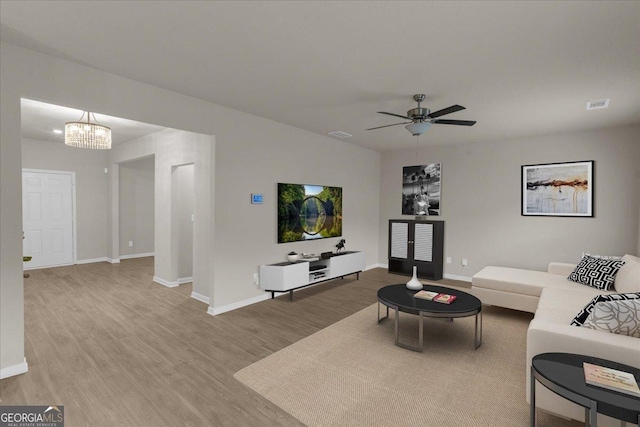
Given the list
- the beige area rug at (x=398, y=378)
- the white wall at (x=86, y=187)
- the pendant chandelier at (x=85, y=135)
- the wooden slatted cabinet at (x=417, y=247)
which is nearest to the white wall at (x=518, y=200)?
the wooden slatted cabinet at (x=417, y=247)

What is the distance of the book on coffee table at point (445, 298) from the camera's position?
324cm

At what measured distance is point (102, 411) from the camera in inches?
85.1

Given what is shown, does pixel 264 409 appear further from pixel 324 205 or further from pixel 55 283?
pixel 55 283

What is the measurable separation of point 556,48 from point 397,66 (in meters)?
1.23

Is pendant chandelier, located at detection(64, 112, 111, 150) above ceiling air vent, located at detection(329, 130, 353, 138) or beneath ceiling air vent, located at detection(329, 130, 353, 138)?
beneath

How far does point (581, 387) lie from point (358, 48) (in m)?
2.63

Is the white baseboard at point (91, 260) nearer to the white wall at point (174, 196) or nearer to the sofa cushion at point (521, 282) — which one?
the white wall at point (174, 196)

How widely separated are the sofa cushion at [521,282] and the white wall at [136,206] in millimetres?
7534

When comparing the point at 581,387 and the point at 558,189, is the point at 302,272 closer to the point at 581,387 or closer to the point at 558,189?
the point at 581,387

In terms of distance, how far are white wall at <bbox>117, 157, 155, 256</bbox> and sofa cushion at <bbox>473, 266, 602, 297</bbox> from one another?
7534mm

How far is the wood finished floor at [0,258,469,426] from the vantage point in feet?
7.21

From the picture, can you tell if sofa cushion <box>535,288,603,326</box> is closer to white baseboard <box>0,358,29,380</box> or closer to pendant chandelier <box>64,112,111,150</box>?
white baseboard <box>0,358,29,380</box>

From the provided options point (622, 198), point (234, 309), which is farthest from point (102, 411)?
point (622, 198)

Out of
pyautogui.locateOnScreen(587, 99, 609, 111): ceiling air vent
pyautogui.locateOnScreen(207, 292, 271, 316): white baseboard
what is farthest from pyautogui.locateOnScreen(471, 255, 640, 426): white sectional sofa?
pyautogui.locateOnScreen(207, 292, 271, 316): white baseboard
